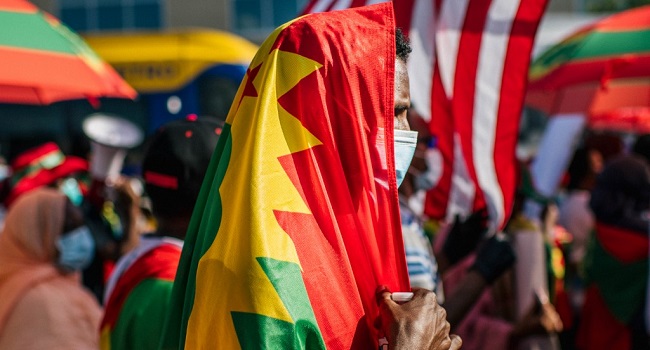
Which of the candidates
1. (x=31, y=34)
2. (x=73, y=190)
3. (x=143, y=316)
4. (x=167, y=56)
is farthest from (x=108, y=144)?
(x=167, y=56)

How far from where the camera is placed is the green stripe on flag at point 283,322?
5.11 ft

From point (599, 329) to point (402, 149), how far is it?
4.66m

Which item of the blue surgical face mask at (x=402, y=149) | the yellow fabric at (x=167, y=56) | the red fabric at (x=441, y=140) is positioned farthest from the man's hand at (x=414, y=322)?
the yellow fabric at (x=167, y=56)

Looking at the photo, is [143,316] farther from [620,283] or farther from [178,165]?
[620,283]

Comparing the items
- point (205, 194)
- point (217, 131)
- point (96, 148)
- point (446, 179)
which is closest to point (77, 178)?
point (96, 148)

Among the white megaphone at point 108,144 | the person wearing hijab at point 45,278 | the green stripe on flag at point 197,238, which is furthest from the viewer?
the white megaphone at point 108,144

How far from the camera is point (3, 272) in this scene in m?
3.75

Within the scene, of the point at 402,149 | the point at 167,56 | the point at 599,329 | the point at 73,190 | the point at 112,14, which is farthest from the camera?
the point at 112,14

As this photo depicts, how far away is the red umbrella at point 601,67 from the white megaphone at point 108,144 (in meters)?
3.20

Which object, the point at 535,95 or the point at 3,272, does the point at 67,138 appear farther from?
the point at 3,272

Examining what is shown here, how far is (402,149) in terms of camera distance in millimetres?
1898

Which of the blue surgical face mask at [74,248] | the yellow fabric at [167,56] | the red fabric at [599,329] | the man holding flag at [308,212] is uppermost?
the man holding flag at [308,212]

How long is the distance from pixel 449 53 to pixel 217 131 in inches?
53.6

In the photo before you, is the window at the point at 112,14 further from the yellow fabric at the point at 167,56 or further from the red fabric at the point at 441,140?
the red fabric at the point at 441,140
